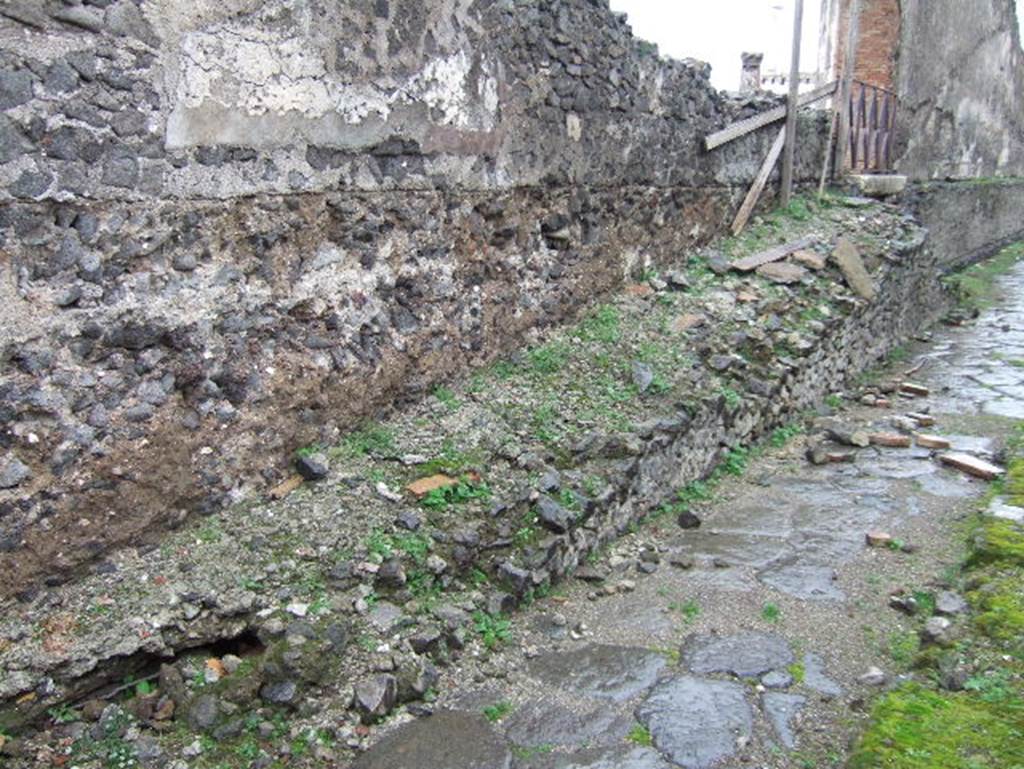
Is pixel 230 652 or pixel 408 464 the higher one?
pixel 408 464

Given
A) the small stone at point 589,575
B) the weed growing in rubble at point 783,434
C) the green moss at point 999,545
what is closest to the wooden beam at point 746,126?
the weed growing in rubble at point 783,434

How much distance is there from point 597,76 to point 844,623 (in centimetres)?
357

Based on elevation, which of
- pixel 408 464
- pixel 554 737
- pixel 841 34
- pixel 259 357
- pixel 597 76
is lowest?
pixel 554 737

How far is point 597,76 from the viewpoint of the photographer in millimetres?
5387

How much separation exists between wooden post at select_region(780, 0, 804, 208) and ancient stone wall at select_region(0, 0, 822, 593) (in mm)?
3297

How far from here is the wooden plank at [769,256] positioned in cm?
651

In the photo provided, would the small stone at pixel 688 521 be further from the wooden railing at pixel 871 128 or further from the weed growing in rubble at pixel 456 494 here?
the wooden railing at pixel 871 128

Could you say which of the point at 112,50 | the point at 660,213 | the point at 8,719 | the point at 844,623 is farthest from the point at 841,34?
the point at 8,719

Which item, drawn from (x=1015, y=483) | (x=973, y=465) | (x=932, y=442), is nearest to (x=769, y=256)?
(x=932, y=442)

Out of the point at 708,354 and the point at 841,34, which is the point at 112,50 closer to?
the point at 708,354

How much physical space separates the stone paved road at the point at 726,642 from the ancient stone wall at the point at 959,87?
282 inches

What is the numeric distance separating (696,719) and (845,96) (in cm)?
773

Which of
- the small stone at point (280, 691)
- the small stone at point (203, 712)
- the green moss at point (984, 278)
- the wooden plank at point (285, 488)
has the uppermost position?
the green moss at point (984, 278)

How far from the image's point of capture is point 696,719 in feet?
8.88
